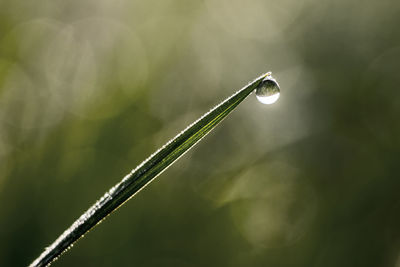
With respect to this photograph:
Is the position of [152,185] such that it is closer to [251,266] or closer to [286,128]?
[251,266]

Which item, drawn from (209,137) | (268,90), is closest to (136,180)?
(268,90)

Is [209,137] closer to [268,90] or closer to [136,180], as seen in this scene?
[268,90]

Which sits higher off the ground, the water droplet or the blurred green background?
the blurred green background

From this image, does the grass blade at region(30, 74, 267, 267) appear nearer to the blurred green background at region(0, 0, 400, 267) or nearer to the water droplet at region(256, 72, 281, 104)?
the water droplet at region(256, 72, 281, 104)

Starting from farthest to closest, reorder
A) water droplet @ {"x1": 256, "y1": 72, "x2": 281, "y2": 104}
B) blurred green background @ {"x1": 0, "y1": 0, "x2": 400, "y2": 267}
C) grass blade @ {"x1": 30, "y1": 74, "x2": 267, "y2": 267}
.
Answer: blurred green background @ {"x1": 0, "y1": 0, "x2": 400, "y2": 267} < water droplet @ {"x1": 256, "y1": 72, "x2": 281, "y2": 104} < grass blade @ {"x1": 30, "y1": 74, "x2": 267, "y2": 267}

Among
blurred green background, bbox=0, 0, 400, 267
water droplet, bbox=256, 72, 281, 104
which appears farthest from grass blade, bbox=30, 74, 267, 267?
blurred green background, bbox=0, 0, 400, 267

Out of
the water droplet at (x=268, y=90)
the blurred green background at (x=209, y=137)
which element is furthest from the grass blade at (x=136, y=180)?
the blurred green background at (x=209, y=137)
